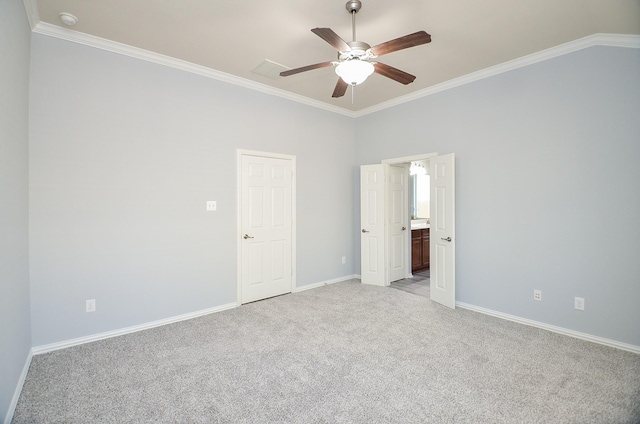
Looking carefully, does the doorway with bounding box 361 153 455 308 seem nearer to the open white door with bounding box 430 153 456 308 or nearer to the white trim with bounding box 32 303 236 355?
the open white door with bounding box 430 153 456 308

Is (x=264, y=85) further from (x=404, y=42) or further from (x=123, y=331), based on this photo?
(x=123, y=331)

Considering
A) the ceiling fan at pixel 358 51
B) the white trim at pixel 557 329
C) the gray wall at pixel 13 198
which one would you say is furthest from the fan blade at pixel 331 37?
the white trim at pixel 557 329

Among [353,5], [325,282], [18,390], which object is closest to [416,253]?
[325,282]

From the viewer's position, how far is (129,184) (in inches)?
123

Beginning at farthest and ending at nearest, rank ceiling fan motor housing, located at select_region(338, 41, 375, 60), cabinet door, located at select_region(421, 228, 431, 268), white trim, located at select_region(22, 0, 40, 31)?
cabinet door, located at select_region(421, 228, 431, 268) < white trim, located at select_region(22, 0, 40, 31) < ceiling fan motor housing, located at select_region(338, 41, 375, 60)

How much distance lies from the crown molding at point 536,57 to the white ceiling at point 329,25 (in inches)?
2.9

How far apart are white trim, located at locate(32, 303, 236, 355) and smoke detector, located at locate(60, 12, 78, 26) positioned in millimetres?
2957

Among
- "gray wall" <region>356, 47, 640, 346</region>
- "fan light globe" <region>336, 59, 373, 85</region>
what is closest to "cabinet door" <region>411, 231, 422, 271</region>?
"gray wall" <region>356, 47, 640, 346</region>

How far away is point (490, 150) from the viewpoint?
3.62 m

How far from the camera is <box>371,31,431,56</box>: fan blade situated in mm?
1998

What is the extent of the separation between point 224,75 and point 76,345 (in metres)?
3.39

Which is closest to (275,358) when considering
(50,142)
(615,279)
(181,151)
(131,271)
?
(131,271)

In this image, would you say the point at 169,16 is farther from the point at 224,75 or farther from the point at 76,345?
the point at 76,345

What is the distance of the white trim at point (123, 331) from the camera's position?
2686 mm
